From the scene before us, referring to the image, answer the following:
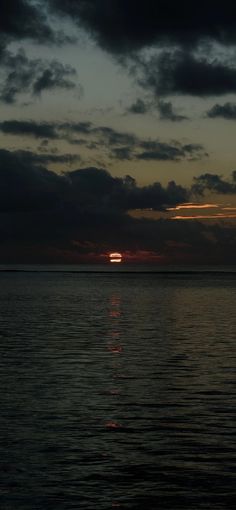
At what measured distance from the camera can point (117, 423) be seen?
2911cm

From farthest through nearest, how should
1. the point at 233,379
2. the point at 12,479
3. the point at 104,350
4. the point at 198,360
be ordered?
the point at 104,350 → the point at 198,360 → the point at 233,379 → the point at 12,479

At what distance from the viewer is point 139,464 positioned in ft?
76.1

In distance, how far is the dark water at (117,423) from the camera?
20.5 meters

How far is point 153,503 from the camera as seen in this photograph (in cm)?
1961

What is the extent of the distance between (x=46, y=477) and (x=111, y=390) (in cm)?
1508

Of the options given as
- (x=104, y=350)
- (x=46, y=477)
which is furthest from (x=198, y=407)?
(x=104, y=350)

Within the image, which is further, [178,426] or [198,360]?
[198,360]

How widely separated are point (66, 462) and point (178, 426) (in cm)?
648

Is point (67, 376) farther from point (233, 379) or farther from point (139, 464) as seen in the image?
point (139, 464)

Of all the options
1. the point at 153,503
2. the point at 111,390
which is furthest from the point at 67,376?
the point at 153,503

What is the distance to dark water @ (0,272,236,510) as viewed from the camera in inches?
807

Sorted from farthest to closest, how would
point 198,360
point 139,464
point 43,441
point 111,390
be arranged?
point 198,360 → point 111,390 → point 43,441 → point 139,464

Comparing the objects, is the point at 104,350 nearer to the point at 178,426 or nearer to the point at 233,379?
the point at 233,379

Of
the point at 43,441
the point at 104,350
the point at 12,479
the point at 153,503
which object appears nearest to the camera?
the point at 153,503
